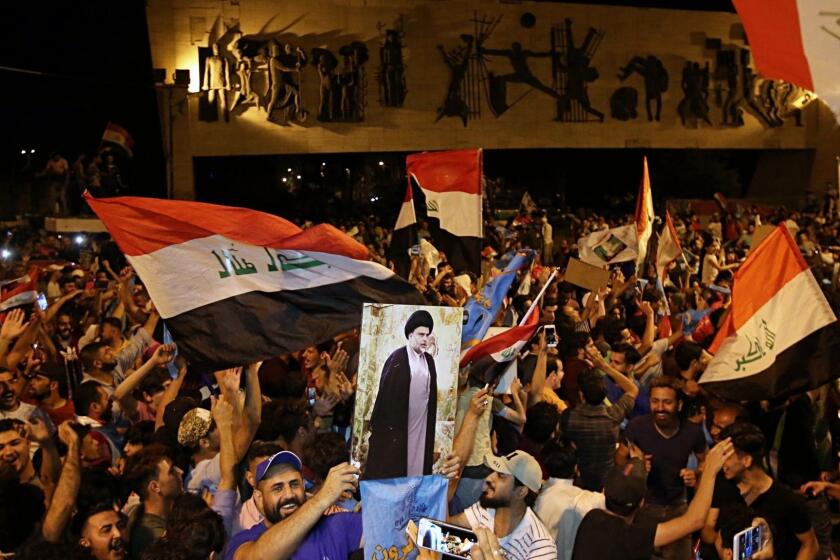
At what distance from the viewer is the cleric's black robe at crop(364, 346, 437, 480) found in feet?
13.1

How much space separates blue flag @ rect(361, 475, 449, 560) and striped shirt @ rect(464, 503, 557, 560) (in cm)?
43

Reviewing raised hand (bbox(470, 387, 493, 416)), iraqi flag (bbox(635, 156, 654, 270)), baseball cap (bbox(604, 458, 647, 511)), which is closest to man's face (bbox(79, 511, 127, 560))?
raised hand (bbox(470, 387, 493, 416))

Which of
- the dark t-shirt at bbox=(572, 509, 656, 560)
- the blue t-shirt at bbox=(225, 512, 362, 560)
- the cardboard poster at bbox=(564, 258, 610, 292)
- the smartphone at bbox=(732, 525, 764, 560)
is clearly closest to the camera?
the smartphone at bbox=(732, 525, 764, 560)

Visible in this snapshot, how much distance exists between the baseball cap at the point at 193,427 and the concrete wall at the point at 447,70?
2186 cm

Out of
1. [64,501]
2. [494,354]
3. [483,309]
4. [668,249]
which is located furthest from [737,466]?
[668,249]

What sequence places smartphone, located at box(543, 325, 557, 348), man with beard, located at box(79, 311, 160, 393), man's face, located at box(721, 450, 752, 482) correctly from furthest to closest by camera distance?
smartphone, located at box(543, 325, 557, 348), man with beard, located at box(79, 311, 160, 393), man's face, located at box(721, 450, 752, 482)

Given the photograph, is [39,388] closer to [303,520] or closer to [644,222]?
[303,520]

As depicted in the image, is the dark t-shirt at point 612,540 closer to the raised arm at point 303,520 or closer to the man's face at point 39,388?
the raised arm at point 303,520

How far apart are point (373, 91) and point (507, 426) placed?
22.8 meters

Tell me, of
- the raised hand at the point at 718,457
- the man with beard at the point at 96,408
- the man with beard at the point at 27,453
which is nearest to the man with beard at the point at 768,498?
the raised hand at the point at 718,457

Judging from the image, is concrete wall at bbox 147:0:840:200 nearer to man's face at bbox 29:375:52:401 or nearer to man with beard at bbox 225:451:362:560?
man's face at bbox 29:375:52:401

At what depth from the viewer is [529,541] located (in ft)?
14.2

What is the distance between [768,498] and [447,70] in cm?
2537

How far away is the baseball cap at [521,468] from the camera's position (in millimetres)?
4402
